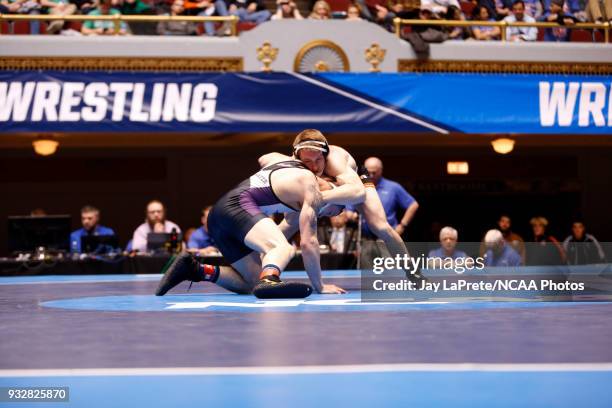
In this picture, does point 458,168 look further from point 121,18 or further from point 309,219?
point 309,219

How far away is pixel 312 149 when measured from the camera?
645cm

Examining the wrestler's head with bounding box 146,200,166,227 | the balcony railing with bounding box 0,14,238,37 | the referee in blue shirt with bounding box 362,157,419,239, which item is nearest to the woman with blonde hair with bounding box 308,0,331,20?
the balcony railing with bounding box 0,14,238,37

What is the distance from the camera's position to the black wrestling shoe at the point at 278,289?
19.6 feet

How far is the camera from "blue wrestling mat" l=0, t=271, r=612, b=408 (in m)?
2.74

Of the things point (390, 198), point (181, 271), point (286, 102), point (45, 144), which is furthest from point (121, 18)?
point (181, 271)

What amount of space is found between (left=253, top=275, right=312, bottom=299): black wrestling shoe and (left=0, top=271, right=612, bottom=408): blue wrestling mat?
0.09 metres

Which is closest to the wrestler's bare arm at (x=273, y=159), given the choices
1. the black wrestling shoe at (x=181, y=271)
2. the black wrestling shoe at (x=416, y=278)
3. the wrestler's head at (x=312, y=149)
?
the wrestler's head at (x=312, y=149)

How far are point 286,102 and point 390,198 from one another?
90.3 inches

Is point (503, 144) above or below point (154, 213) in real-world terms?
above

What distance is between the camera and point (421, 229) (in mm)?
18328

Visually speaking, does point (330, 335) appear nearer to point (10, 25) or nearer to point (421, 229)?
point (10, 25)

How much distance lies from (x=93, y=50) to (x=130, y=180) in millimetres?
5082

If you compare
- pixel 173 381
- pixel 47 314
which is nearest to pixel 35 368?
pixel 173 381

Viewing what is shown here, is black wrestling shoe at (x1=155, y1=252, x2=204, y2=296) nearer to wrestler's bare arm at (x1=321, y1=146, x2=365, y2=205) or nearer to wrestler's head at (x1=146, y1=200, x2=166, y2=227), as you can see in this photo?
wrestler's bare arm at (x1=321, y1=146, x2=365, y2=205)
